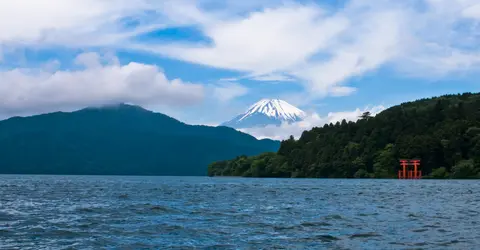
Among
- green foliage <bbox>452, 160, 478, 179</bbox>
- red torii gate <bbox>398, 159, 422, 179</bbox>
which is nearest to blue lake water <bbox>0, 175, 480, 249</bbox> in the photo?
green foliage <bbox>452, 160, 478, 179</bbox>

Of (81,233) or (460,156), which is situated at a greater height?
(460,156)

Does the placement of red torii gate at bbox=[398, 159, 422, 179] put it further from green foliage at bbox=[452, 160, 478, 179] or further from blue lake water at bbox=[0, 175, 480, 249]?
blue lake water at bbox=[0, 175, 480, 249]


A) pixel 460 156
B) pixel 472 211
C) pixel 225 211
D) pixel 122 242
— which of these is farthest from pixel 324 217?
pixel 460 156

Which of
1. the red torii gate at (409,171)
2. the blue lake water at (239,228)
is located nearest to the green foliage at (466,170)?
the red torii gate at (409,171)

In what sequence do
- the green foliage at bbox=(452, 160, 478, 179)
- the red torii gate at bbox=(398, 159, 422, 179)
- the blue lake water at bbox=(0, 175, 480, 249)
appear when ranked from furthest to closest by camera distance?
the red torii gate at bbox=(398, 159, 422, 179)
the green foliage at bbox=(452, 160, 478, 179)
the blue lake water at bbox=(0, 175, 480, 249)

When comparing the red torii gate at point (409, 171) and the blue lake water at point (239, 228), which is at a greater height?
the red torii gate at point (409, 171)

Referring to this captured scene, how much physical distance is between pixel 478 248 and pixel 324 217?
47.3 feet

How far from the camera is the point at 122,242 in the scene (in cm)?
2712

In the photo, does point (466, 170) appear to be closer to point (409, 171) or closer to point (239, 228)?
point (409, 171)

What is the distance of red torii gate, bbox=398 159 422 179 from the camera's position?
7275 inches

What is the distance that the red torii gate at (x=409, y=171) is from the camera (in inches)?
7275

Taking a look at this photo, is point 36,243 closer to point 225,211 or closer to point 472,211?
point 225,211

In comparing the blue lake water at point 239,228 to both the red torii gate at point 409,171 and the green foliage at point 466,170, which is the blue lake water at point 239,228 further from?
the red torii gate at point 409,171

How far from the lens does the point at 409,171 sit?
7451 inches
